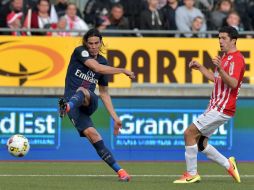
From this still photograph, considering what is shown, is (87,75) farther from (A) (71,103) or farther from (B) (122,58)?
(B) (122,58)

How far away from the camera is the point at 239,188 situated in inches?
487

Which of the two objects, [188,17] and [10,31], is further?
[188,17]

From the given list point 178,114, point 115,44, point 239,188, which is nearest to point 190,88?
point 178,114

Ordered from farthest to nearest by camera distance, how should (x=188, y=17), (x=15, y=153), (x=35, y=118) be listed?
(x=188, y=17), (x=35, y=118), (x=15, y=153)

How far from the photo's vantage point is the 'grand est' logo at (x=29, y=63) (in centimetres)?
1916

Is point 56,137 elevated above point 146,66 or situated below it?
below

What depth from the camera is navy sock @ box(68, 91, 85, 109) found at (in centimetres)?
1268

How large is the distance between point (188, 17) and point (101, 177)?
695cm

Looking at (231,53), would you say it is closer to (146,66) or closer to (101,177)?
(101,177)

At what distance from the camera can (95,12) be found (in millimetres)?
20531

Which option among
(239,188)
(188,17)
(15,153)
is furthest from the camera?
(188,17)

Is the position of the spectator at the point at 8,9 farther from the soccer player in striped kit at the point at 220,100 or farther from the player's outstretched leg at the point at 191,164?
the player's outstretched leg at the point at 191,164

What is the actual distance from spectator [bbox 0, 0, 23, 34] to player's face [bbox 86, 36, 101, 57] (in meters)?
6.72

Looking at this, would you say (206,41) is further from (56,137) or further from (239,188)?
(239,188)
